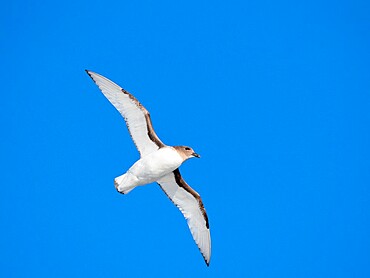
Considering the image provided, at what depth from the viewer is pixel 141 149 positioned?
1998cm

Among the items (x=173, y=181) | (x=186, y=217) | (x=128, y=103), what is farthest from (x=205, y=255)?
(x=128, y=103)

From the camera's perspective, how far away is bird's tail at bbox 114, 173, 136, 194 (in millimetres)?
19587

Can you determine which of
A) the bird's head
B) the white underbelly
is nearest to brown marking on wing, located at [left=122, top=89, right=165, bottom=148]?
the white underbelly

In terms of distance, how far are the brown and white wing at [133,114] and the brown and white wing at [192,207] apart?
151 centimetres

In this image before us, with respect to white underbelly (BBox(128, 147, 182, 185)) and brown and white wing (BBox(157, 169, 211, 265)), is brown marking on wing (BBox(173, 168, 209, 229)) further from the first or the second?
white underbelly (BBox(128, 147, 182, 185))

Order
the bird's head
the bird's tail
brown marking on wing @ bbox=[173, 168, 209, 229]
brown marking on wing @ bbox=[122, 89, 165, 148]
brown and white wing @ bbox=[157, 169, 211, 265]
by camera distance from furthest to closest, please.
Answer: brown and white wing @ bbox=[157, 169, 211, 265] < brown marking on wing @ bbox=[173, 168, 209, 229] < the bird's head < the bird's tail < brown marking on wing @ bbox=[122, 89, 165, 148]

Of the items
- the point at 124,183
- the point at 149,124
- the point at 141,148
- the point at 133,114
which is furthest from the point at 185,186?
the point at 133,114

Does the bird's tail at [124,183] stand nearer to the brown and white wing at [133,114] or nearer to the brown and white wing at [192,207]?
the brown and white wing at [133,114]

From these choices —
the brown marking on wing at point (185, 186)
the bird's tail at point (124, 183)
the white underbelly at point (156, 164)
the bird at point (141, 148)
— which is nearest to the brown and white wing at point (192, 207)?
the brown marking on wing at point (185, 186)

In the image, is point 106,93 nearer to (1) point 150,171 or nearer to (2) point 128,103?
(2) point 128,103

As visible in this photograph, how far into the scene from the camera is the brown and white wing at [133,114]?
768 inches

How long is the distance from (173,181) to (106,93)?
12.2ft

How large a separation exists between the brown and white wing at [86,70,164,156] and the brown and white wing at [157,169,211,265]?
4.96ft

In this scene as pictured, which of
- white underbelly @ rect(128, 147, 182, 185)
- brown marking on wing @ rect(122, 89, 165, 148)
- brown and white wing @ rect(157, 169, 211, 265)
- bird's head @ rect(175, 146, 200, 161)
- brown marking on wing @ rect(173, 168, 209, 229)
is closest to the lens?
white underbelly @ rect(128, 147, 182, 185)
